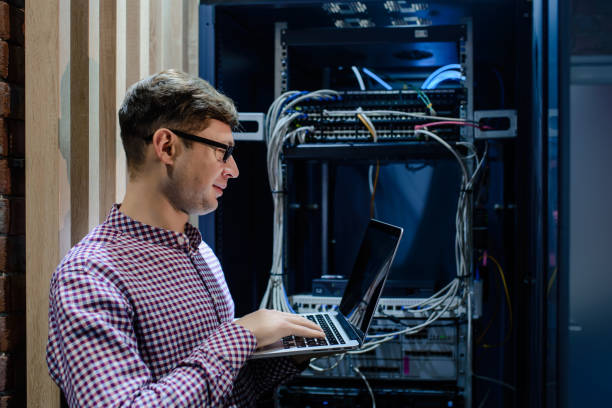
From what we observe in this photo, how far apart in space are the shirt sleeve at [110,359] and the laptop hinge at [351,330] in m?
0.31

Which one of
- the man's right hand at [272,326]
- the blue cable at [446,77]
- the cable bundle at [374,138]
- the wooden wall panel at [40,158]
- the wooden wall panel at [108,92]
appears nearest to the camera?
the man's right hand at [272,326]

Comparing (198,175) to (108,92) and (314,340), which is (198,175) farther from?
(108,92)

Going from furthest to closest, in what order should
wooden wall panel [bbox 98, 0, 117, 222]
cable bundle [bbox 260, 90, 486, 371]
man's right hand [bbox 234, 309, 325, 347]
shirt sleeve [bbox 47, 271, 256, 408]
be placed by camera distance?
cable bundle [bbox 260, 90, 486, 371] < wooden wall panel [bbox 98, 0, 117, 222] < man's right hand [bbox 234, 309, 325, 347] < shirt sleeve [bbox 47, 271, 256, 408]

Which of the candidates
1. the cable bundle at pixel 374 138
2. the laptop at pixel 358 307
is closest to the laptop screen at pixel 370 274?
the laptop at pixel 358 307

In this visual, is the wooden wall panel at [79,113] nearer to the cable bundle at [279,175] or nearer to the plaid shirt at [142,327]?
the plaid shirt at [142,327]

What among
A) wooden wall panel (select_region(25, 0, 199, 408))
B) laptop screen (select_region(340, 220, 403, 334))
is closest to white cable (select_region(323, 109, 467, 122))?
laptop screen (select_region(340, 220, 403, 334))

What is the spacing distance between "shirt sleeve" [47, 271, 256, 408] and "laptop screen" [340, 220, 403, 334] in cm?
38

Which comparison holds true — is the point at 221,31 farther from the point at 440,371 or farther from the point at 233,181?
the point at 440,371

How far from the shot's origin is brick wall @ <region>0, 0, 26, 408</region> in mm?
1266

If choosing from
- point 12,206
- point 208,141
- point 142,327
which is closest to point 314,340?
point 142,327

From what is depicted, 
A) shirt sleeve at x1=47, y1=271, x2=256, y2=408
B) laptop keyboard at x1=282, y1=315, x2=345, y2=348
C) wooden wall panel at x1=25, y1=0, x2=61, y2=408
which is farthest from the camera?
wooden wall panel at x1=25, y1=0, x2=61, y2=408

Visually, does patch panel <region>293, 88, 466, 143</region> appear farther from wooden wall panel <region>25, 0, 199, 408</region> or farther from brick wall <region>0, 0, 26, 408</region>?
brick wall <region>0, 0, 26, 408</region>

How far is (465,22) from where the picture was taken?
1.71 meters

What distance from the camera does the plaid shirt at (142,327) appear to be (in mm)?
816
